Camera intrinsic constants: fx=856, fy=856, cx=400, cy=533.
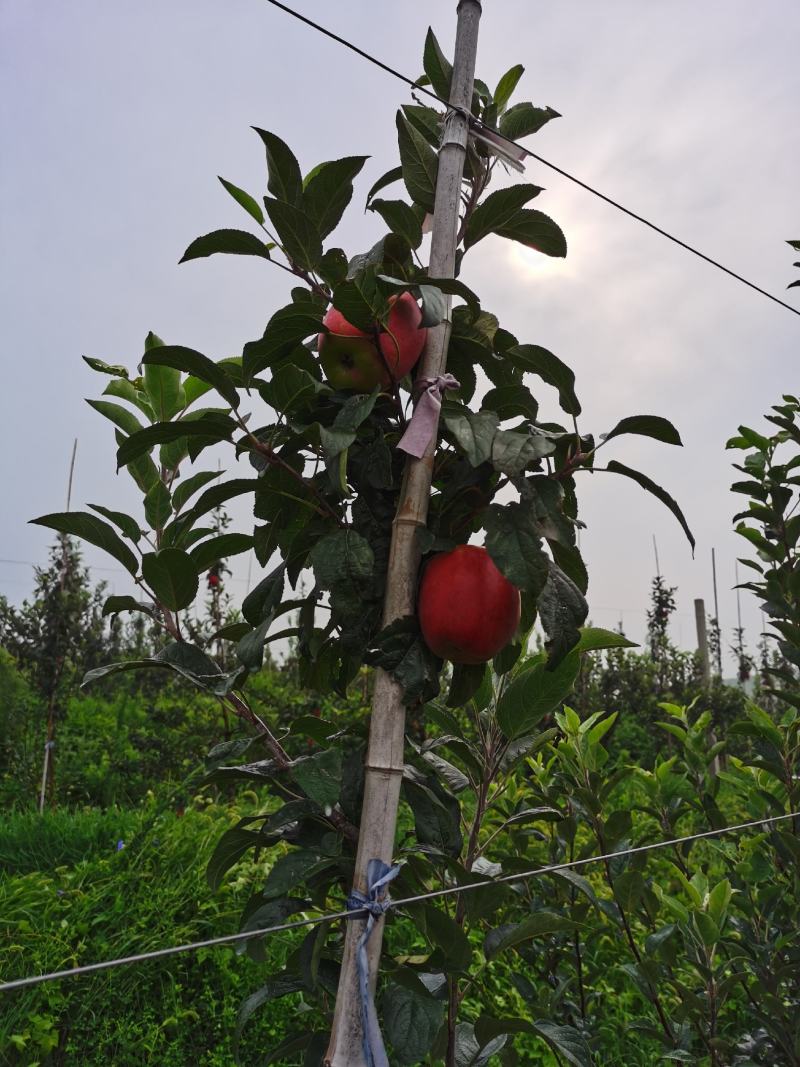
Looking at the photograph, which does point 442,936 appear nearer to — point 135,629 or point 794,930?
point 794,930

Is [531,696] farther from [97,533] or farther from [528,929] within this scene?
[97,533]

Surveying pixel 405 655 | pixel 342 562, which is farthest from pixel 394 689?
pixel 342 562

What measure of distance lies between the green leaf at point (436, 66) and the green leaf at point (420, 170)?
0.41 feet

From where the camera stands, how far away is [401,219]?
3.52 feet

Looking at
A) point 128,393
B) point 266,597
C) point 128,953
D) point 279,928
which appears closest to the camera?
point 279,928

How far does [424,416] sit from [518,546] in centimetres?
20

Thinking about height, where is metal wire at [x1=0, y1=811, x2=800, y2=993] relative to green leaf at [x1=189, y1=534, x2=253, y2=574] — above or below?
below

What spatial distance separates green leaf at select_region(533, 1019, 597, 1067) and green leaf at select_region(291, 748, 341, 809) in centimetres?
40

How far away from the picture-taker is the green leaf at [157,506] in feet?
4.02

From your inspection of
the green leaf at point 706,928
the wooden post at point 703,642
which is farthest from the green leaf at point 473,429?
the wooden post at point 703,642

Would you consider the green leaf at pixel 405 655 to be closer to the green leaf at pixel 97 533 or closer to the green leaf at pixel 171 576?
the green leaf at pixel 171 576

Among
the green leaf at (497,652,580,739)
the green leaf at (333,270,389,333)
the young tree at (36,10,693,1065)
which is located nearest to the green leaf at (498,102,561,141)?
the young tree at (36,10,693,1065)

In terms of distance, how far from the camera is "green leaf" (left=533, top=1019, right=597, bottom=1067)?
3.41 ft

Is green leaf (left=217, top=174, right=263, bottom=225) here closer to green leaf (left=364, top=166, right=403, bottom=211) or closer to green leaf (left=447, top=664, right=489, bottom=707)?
green leaf (left=364, top=166, right=403, bottom=211)
